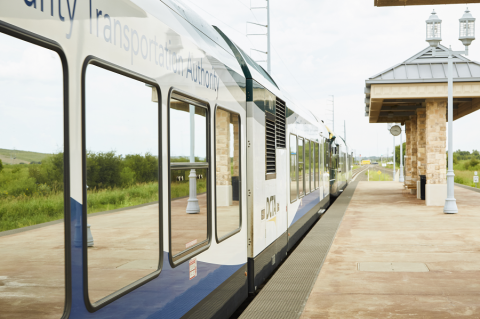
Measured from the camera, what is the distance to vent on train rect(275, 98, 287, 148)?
7.39 metres

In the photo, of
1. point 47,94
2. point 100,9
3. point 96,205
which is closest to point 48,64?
point 47,94

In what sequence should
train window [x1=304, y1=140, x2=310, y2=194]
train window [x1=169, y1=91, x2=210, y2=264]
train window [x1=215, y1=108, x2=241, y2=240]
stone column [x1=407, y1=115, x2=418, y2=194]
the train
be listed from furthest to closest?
stone column [x1=407, y1=115, x2=418, y2=194], train window [x1=304, y1=140, x2=310, y2=194], train window [x1=215, y1=108, x2=241, y2=240], train window [x1=169, y1=91, x2=210, y2=264], the train

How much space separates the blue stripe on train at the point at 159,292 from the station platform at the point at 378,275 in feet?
4.44

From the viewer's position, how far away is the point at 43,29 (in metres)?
2.07

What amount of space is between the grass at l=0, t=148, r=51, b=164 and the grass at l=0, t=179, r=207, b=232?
0.15 m

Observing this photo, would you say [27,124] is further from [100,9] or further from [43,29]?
[100,9]

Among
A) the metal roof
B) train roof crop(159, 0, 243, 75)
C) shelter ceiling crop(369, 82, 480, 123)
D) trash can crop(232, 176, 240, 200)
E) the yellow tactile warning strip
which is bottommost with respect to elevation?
the yellow tactile warning strip

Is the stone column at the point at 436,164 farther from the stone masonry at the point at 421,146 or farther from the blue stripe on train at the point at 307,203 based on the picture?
the blue stripe on train at the point at 307,203

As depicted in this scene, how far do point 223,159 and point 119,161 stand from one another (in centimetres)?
211

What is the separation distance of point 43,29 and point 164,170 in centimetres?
132

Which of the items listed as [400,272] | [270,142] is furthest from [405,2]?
[400,272]

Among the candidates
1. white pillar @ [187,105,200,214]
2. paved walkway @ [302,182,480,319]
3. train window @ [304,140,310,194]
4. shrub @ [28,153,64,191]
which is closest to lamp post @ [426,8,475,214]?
paved walkway @ [302,182,480,319]

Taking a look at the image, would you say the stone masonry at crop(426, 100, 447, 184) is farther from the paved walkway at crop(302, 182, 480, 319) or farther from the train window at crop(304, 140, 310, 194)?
the train window at crop(304, 140, 310, 194)

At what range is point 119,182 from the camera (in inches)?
104
